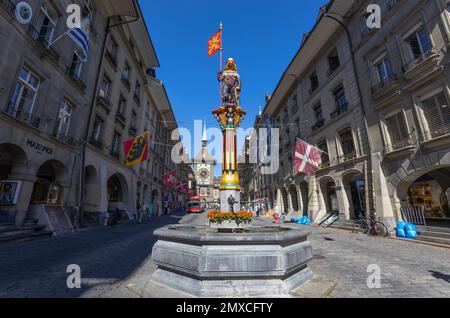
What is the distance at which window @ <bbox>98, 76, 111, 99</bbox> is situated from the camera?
1701 centimetres

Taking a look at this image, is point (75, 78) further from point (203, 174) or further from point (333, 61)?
point (203, 174)

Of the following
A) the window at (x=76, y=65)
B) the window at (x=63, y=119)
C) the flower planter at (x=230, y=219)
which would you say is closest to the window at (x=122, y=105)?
the window at (x=76, y=65)

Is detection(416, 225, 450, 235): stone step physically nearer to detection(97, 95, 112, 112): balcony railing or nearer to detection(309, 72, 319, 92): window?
detection(309, 72, 319, 92): window

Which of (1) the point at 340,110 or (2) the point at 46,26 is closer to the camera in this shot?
(2) the point at 46,26

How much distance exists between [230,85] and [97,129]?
524 inches

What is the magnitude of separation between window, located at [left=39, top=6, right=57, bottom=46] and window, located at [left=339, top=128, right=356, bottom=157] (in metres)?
20.0

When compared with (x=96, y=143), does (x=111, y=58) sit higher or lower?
higher

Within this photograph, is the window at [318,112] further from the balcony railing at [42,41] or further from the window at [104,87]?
the balcony railing at [42,41]

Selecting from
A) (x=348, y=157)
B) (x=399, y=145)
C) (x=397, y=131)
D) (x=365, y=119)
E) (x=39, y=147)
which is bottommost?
(x=39, y=147)

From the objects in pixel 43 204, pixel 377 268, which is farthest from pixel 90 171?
pixel 377 268

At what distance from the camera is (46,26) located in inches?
444

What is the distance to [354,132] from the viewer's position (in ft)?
48.5

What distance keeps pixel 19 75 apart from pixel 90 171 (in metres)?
7.60

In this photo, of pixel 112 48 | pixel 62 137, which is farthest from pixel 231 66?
pixel 112 48
